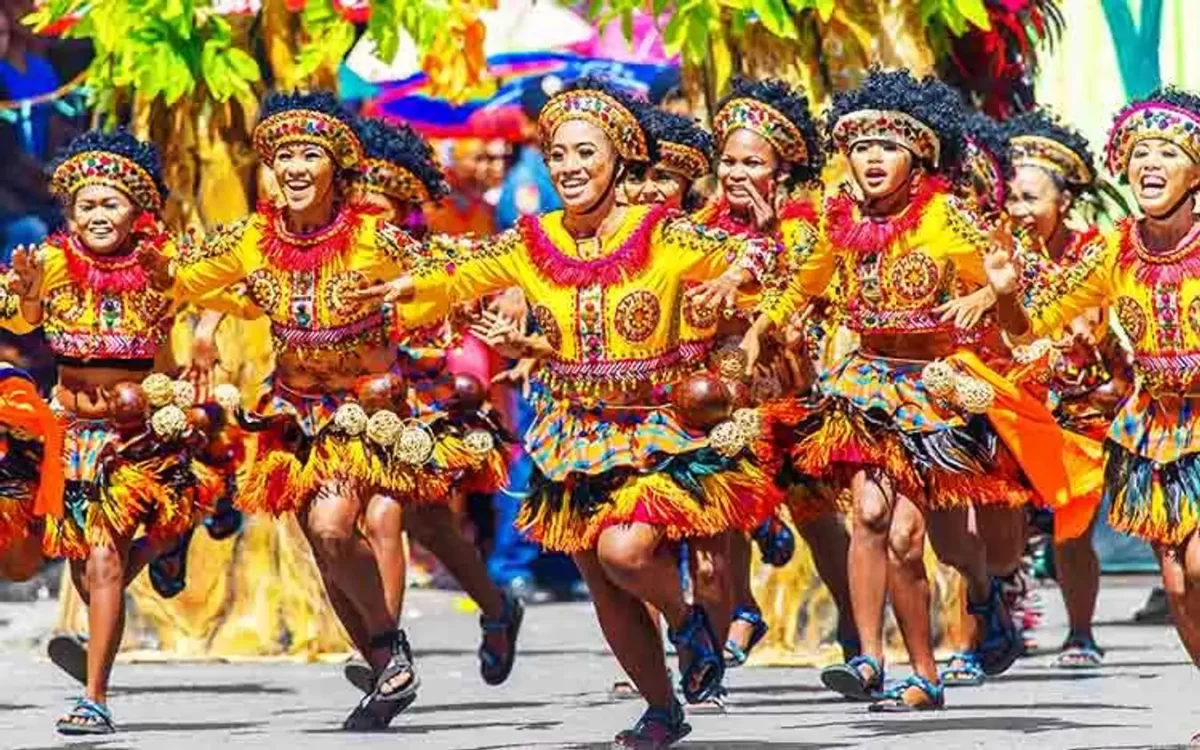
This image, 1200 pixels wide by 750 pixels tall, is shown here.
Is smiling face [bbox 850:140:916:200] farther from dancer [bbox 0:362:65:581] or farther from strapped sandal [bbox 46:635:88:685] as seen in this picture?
strapped sandal [bbox 46:635:88:685]

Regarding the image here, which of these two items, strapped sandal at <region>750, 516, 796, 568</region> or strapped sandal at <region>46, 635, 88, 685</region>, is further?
strapped sandal at <region>750, 516, 796, 568</region>

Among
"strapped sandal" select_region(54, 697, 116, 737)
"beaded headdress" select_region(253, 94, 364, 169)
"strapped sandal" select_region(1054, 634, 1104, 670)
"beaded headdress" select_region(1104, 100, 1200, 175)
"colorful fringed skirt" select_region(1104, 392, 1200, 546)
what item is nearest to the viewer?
"colorful fringed skirt" select_region(1104, 392, 1200, 546)

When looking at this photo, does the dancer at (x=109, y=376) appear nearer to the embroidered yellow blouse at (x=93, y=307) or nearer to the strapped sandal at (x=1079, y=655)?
the embroidered yellow blouse at (x=93, y=307)

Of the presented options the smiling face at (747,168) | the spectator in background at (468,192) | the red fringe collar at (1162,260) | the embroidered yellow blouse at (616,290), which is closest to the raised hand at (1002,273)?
the red fringe collar at (1162,260)

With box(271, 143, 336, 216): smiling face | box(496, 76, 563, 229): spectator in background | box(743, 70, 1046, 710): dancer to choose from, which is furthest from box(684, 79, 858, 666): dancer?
box(496, 76, 563, 229): spectator in background

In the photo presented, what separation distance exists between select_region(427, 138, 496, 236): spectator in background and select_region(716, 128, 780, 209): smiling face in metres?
5.17

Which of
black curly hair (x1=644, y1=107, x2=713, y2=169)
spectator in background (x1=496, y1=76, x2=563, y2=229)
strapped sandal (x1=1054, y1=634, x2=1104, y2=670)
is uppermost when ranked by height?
black curly hair (x1=644, y1=107, x2=713, y2=169)

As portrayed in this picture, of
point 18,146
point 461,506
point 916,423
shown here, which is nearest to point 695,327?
point 916,423

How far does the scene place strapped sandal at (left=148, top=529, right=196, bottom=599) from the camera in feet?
45.5

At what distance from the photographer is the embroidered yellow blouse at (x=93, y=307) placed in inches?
520

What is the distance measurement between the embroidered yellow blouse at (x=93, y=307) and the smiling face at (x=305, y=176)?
494mm

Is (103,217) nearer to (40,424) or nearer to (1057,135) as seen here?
(40,424)

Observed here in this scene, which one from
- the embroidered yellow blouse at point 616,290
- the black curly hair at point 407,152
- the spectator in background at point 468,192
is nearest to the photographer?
the embroidered yellow blouse at point 616,290

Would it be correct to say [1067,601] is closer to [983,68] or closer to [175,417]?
[983,68]
